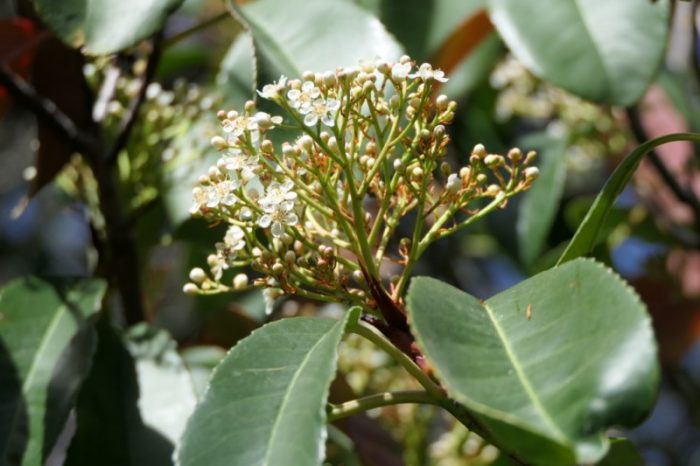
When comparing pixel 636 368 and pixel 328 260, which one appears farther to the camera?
pixel 328 260

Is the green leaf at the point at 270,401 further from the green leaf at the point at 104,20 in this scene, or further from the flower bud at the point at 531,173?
the green leaf at the point at 104,20

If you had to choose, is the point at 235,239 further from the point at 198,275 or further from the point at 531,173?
the point at 531,173

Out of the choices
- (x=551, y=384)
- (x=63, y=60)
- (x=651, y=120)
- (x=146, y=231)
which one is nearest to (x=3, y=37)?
(x=63, y=60)

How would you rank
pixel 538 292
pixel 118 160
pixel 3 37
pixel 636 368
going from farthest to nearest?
pixel 118 160 < pixel 3 37 < pixel 538 292 < pixel 636 368

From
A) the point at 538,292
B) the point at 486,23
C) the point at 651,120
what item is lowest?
the point at 651,120

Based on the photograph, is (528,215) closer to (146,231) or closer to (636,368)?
(146,231)

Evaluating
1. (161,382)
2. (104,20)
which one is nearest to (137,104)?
(104,20)
